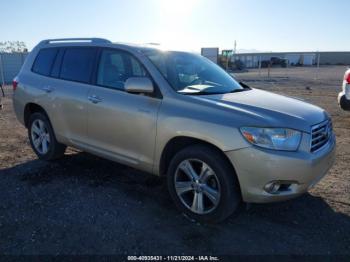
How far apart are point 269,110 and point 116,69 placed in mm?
2037

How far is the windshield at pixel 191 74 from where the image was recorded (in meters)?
4.13

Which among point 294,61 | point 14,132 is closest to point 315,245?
point 14,132

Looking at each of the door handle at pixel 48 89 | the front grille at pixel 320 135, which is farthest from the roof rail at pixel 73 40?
the front grille at pixel 320 135

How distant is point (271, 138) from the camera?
3.31 meters

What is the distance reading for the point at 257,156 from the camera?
3275 mm

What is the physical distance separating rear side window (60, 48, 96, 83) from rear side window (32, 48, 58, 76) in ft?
1.07

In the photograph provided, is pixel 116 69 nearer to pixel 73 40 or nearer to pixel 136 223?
pixel 73 40

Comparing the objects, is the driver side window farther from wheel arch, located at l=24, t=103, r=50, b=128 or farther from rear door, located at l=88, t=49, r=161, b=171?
wheel arch, located at l=24, t=103, r=50, b=128

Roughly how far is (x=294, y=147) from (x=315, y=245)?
37.2 inches

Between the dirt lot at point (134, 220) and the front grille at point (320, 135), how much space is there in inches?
32.7

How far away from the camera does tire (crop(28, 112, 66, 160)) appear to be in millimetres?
5469

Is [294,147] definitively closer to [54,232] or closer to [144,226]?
[144,226]

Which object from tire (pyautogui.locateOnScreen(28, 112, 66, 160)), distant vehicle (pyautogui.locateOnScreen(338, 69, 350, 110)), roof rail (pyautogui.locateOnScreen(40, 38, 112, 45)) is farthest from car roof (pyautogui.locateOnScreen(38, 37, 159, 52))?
distant vehicle (pyautogui.locateOnScreen(338, 69, 350, 110))

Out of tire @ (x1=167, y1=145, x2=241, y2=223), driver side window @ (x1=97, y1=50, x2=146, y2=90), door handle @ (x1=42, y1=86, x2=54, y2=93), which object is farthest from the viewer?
door handle @ (x1=42, y1=86, x2=54, y2=93)
